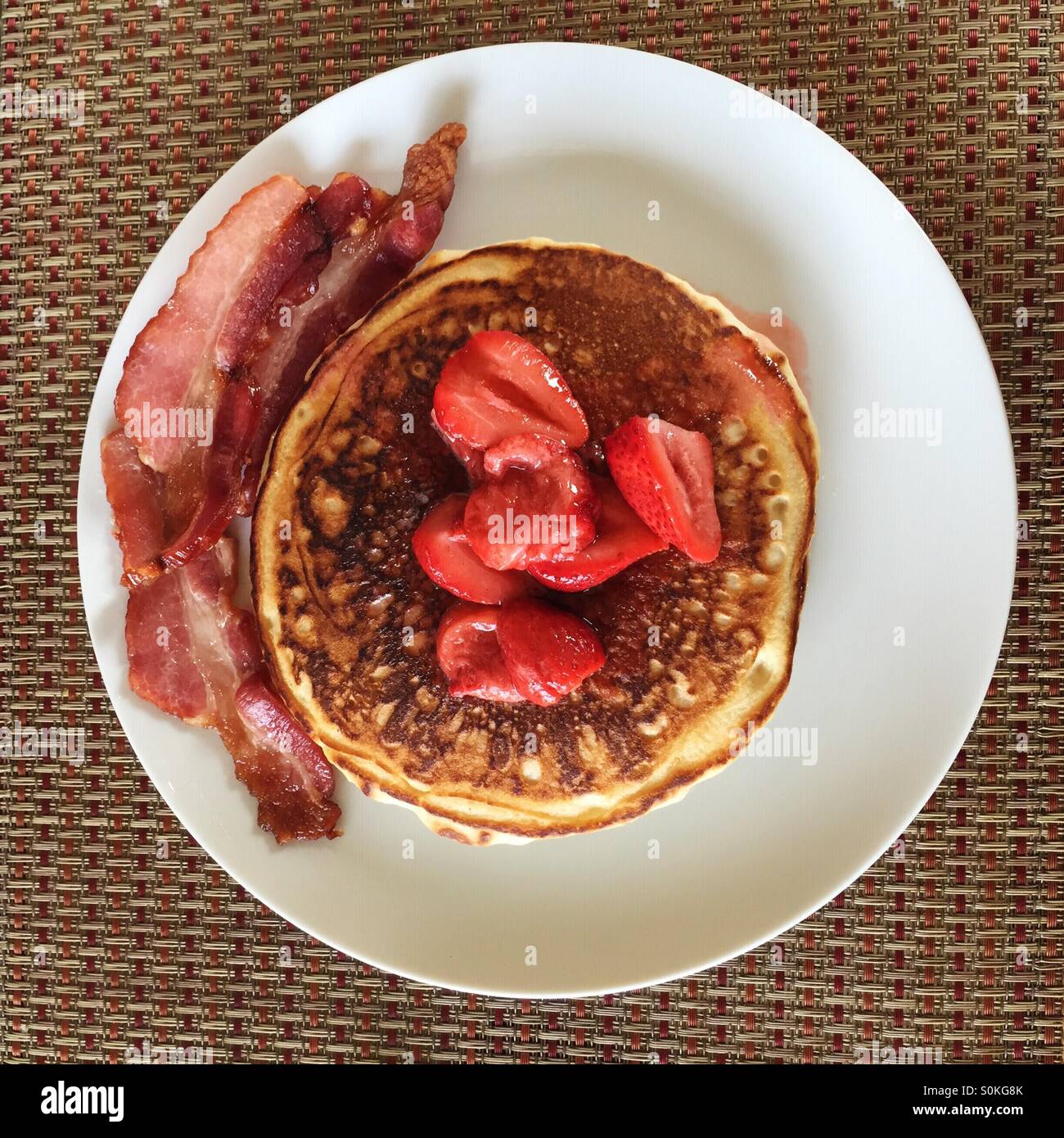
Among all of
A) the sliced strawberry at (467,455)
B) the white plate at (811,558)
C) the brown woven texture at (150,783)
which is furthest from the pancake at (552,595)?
the brown woven texture at (150,783)

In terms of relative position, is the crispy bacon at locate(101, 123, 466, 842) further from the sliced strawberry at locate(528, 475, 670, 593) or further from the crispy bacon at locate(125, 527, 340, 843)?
the sliced strawberry at locate(528, 475, 670, 593)

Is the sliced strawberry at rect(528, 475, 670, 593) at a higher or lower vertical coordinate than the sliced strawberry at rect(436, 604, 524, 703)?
→ higher

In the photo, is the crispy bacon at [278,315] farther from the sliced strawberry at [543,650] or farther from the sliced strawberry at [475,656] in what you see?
the sliced strawberry at [543,650]

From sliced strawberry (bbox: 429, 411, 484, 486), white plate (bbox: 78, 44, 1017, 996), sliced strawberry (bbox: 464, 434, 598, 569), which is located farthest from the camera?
white plate (bbox: 78, 44, 1017, 996)

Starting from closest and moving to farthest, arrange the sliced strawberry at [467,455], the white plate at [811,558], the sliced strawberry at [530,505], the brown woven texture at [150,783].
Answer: the sliced strawberry at [530,505] < the sliced strawberry at [467,455] < the white plate at [811,558] < the brown woven texture at [150,783]

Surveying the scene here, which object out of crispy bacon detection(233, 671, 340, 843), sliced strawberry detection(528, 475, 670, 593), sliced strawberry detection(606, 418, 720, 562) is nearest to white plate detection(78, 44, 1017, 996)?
crispy bacon detection(233, 671, 340, 843)
